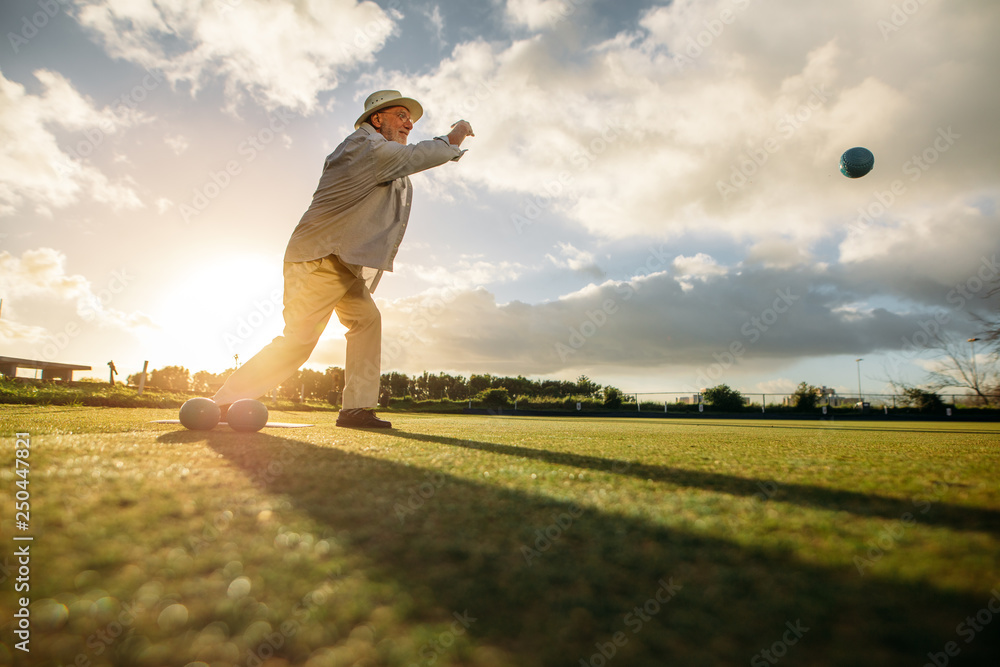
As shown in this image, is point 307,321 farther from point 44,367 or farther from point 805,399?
point 805,399

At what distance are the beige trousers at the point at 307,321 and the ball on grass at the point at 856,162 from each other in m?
7.91

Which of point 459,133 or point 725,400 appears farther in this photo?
point 725,400

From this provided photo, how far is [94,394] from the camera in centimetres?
935

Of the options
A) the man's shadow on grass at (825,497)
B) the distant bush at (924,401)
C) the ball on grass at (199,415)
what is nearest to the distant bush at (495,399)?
the distant bush at (924,401)

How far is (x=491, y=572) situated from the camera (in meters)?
0.85

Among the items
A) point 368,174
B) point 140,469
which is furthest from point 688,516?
point 368,174

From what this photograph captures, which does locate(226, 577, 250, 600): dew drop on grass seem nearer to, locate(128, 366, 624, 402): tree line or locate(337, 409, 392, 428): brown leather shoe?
locate(337, 409, 392, 428): brown leather shoe

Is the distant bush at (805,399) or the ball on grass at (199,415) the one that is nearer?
the ball on grass at (199,415)

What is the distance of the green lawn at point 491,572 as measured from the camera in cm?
62

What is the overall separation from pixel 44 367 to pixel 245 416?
31.6 meters

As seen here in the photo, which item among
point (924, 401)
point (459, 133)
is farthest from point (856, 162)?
point (924, 401)

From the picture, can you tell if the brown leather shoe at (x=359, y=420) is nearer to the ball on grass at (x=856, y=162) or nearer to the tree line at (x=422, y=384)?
the ball on grass at (x=856, y=162)

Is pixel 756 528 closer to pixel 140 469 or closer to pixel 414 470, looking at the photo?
pixel 414 470

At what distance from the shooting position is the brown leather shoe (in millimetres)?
4828
